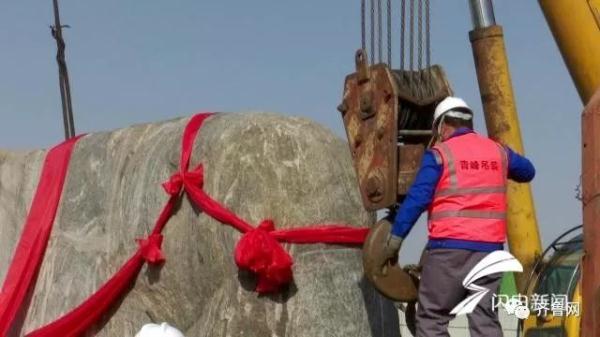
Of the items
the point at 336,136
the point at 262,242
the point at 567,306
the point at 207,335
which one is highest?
the point at 336,136

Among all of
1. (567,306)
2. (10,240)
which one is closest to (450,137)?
(567,306)

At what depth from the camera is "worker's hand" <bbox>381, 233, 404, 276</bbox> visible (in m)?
4.57

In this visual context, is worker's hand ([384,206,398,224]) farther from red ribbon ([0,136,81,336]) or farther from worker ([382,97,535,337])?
red ribbon ([0,136,81,336])

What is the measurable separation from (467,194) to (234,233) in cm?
98

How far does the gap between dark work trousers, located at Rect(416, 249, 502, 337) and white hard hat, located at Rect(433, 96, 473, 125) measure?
0.54 metres

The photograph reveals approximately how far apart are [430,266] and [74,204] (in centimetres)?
194

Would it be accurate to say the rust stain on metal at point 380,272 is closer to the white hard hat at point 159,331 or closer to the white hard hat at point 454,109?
the white hard hat at point 454,109

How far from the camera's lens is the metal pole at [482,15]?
759 centimetres

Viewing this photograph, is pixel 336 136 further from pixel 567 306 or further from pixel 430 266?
pixel 567 306

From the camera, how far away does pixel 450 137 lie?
15.2 feet

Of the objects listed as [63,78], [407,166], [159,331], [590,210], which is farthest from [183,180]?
[63,78]

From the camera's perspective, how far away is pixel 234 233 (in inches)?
190

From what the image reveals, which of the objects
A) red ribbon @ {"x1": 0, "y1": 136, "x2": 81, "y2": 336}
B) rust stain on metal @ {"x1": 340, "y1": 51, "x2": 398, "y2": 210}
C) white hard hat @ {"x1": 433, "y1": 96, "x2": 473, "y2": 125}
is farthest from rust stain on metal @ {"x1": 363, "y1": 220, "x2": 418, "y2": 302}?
red ribbon @ {"x1": 0, "y1": 136, "x2": 81, "y2": 336}

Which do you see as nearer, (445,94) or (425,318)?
(425,318)
